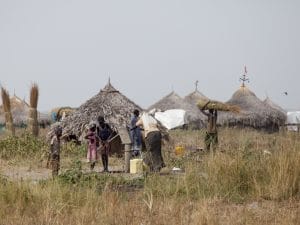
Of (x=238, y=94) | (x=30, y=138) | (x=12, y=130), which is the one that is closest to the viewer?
(x=30, y=138)

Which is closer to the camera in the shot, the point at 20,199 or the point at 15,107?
the point at 20,199

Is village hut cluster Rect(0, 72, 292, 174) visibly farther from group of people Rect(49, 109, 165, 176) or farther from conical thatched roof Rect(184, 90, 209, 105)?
group of people Rect(49, 109, 165, 176)

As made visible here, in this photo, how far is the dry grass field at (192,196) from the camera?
15.0 feet

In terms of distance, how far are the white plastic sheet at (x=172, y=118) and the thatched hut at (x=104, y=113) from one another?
43.5 ft

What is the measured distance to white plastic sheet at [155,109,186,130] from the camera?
95.5ft

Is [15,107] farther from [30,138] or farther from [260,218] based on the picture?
[260,218]

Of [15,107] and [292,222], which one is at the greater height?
[15,107]

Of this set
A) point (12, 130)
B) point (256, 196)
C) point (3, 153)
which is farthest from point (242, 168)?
point (12, 130)

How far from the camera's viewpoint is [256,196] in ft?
18.4

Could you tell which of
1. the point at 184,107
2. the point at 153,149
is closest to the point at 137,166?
the point at 153,149

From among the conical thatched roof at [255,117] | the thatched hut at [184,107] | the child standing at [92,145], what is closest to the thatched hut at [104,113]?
the child standing at [92,145]

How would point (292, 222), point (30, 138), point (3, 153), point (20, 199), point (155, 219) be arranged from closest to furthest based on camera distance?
point (292, 222)
point (155, 219)
point (20, 199)
point (3, 153)
point (30, 138)

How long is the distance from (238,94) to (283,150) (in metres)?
27.6

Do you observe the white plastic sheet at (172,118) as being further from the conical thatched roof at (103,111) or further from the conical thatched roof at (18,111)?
the conical thatched roof at (103,111)
